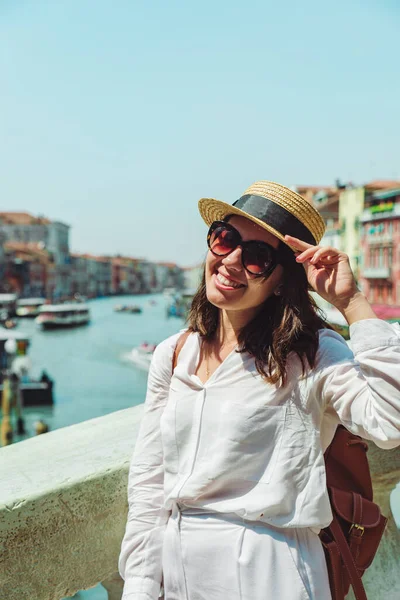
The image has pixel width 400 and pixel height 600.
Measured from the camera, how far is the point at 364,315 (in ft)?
2.88

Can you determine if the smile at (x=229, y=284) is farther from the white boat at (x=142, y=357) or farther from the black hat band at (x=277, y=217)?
the white boat at (x=142, y=357)

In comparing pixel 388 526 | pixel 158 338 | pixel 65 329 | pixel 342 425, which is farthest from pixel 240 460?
pixel 65 329

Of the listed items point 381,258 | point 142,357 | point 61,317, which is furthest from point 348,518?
point 61,317

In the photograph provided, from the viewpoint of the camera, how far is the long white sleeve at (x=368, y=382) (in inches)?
31.7

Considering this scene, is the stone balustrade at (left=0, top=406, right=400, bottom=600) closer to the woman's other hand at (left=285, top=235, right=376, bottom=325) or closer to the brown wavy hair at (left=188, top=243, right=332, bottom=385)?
the brown wavy hair at (left=188, top=243, right=332, bottom=385)

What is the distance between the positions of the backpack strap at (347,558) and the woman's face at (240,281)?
38 centimetres

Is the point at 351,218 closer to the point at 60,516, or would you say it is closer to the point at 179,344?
the point at 179,344

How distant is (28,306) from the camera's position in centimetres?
5472

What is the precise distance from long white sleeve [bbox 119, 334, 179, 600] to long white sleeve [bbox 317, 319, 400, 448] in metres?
0.29

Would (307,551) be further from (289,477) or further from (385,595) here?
(385,595)

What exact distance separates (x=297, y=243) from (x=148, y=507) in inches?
19.6

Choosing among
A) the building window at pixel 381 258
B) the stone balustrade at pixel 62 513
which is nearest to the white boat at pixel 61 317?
the building window at pixel 381 258

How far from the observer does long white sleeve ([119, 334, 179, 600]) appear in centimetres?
94

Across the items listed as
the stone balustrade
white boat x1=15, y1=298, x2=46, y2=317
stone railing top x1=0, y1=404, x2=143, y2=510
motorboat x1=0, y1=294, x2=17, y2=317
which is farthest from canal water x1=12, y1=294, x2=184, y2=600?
the stone balustrade
